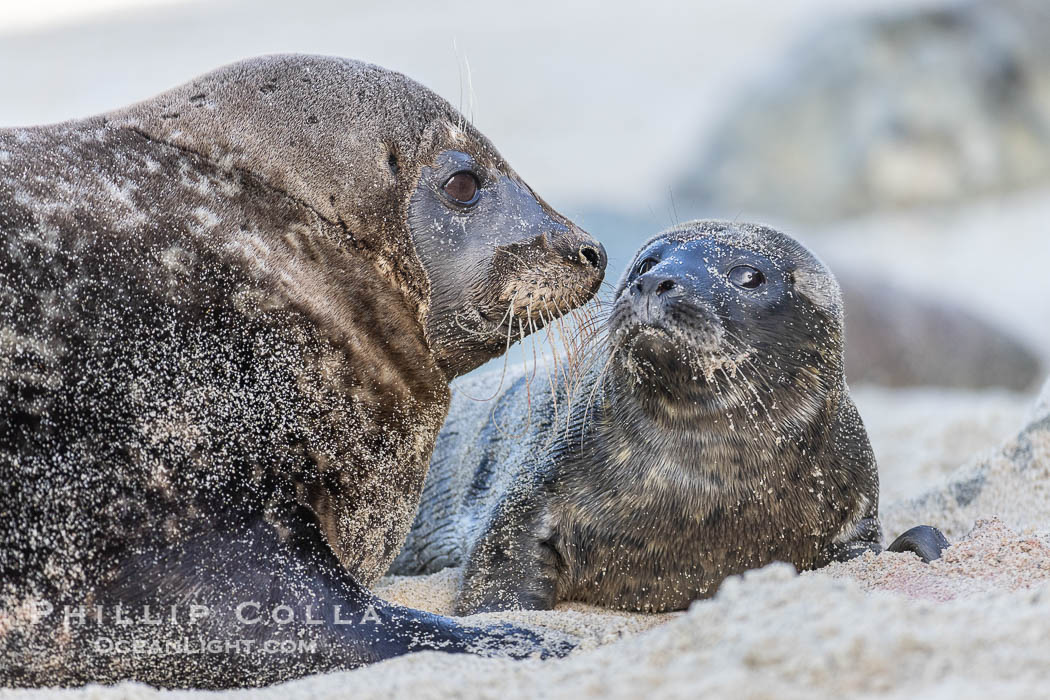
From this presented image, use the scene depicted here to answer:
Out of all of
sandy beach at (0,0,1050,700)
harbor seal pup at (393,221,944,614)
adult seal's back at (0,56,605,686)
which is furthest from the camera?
harbor seal pup at (393,221,944,614)

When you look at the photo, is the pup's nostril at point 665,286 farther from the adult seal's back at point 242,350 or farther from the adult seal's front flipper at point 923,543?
the adult seal's front flipper at point 923,543

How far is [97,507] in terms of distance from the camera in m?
2.77

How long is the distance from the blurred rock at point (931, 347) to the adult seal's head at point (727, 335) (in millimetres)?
5709

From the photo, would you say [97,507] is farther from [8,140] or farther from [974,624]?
[974,624]

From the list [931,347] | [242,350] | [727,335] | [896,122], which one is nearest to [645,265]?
[727,335]

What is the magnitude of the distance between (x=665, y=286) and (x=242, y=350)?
1.23 meters

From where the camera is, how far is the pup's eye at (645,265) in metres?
3.93

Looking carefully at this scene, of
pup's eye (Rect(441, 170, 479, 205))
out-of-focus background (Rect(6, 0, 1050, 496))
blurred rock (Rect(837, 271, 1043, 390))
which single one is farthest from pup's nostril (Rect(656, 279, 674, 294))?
blurred rock (Rect(837, 271, 1043, 390))

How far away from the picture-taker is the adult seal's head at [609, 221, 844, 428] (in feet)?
11.9

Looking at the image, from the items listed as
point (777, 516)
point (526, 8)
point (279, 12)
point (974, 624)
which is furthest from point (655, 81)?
point (974, 624)

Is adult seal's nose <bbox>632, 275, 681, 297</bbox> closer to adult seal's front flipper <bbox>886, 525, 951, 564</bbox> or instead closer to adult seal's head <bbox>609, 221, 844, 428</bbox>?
adult seal's head <bbox>609, 221, 844, 428</bbox>

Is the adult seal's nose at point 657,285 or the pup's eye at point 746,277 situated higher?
the pup's eye at point 746,277

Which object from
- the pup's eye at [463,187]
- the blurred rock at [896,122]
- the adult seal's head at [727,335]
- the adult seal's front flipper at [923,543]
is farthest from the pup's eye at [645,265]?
the blurred rock at [896,122]

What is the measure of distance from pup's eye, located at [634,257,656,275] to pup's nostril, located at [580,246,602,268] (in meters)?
→ 0.23
